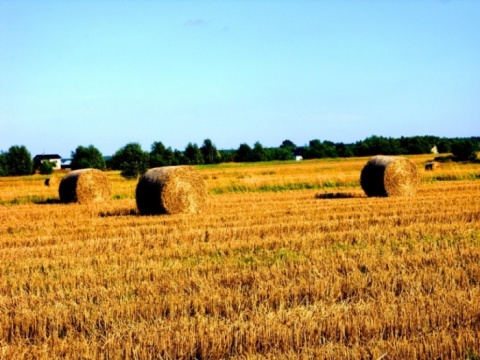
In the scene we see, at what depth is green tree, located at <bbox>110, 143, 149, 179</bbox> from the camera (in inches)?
1807

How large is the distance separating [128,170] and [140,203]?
97.7 ft

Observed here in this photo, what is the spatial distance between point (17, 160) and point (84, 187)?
2643 inches

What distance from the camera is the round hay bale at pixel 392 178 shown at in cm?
1980

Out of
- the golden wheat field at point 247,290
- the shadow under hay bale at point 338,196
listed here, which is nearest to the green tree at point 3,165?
the shadow under hay bale at point 338,196

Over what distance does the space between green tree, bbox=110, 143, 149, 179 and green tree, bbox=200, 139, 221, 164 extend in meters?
37.6

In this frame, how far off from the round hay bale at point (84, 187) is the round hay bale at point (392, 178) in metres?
9.89

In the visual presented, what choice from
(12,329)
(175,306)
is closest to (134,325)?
(175,306)

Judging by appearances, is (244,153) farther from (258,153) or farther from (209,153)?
(209,153)

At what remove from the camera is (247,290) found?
657 centimetres

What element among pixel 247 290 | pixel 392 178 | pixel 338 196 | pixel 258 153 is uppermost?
pixel 258 153

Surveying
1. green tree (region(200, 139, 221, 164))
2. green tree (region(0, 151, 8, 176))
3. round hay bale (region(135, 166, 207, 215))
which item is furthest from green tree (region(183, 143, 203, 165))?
round hay bale (region(135, 166, 207, 215))

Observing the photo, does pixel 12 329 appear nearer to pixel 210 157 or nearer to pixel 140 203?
pixel 140 203

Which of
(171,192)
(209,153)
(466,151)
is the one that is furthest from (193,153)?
(171,192)

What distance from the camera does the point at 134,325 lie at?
542 cm
